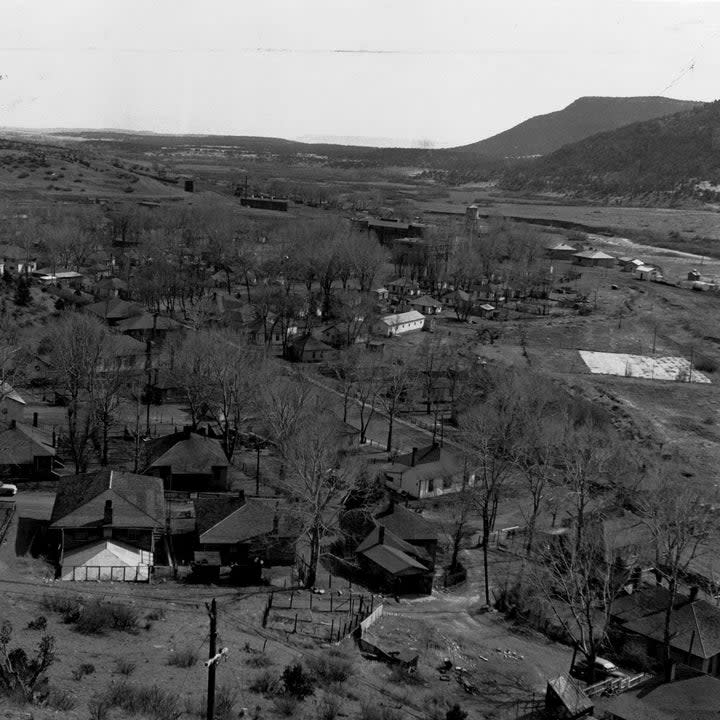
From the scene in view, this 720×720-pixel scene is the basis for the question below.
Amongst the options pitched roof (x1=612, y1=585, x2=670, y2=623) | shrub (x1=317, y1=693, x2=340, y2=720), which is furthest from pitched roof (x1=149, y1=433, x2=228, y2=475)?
shrub (x1=317, y1=693, x2=340, y2=720)

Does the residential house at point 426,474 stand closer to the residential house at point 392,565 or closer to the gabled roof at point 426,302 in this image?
the residential house at point 392,565

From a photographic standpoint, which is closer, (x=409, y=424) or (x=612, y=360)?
(x=409, y=424)

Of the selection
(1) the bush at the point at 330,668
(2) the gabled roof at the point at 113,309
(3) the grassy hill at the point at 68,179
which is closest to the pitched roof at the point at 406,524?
(1) the bush at the point at 330,668

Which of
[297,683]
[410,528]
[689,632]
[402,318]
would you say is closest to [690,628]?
[689,632]

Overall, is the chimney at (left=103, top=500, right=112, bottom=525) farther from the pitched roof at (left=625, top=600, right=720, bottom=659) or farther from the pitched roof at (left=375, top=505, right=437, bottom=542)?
the pitched roof at (left=625, top=600, right=720, bottom=659)

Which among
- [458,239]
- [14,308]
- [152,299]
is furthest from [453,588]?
[458,239]

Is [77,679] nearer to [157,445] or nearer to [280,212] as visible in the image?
[157,445]
